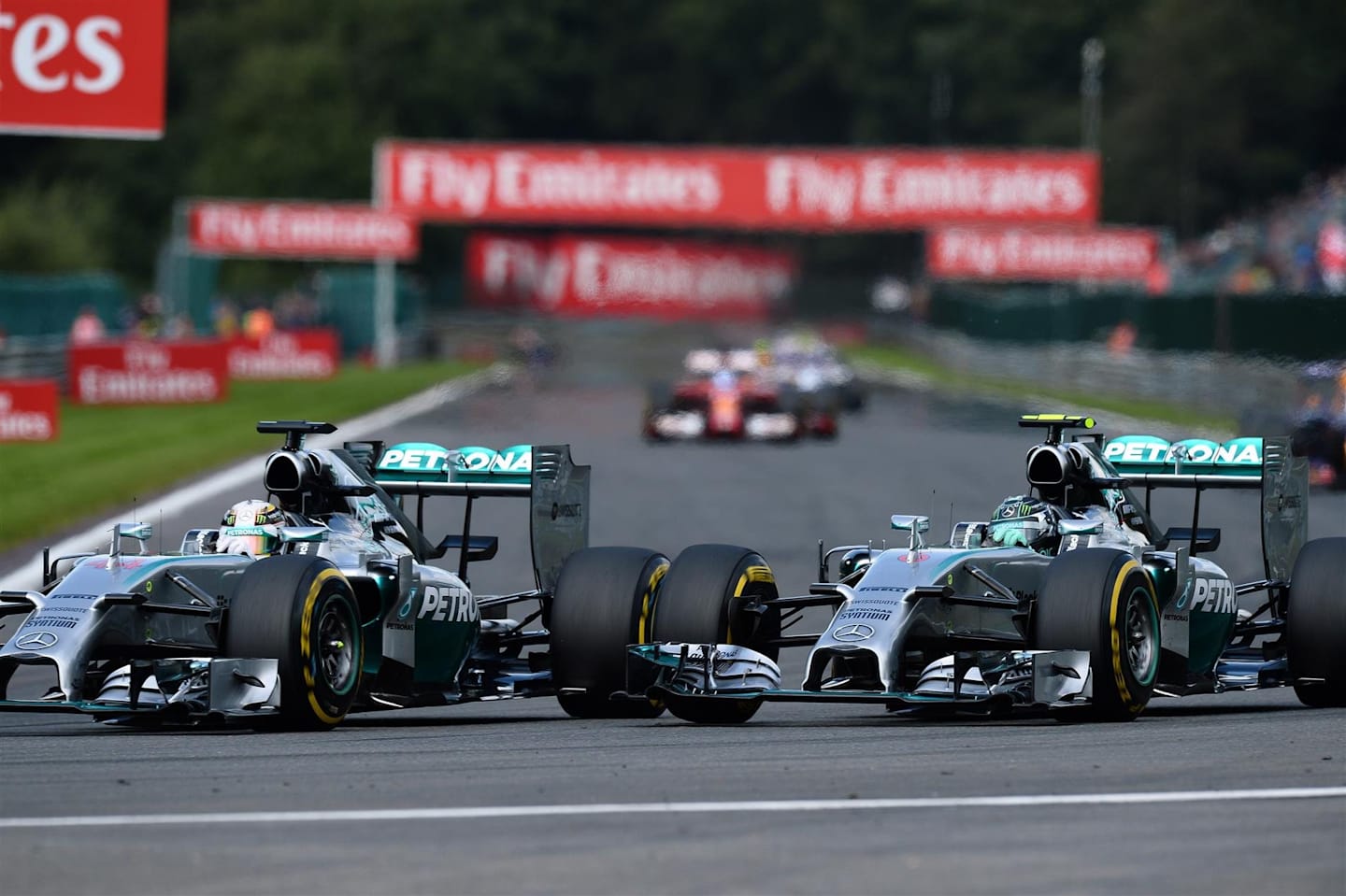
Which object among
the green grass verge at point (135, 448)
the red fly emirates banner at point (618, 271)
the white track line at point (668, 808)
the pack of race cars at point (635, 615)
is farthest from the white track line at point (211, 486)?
the red fly emirates banner at point (618, 271)

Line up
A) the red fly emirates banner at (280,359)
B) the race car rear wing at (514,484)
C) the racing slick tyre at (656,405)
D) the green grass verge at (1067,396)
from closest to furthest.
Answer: the race car rear wing at (514,484)
the racing slick tyre at (656,405)
the green grass verge at (1067,396)
the red fly emirates banner at (280,359)

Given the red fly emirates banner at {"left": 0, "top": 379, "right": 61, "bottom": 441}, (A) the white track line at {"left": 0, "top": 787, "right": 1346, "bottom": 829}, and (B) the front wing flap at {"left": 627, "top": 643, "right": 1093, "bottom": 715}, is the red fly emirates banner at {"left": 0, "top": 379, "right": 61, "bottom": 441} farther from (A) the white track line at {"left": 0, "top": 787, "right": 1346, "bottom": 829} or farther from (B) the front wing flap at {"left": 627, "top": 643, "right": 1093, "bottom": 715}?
(A) the white track line at {"left": 0, "top": 787, "right": 1346, "bottom": 829}

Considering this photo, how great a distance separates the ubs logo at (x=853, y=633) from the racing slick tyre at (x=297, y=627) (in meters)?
2.16

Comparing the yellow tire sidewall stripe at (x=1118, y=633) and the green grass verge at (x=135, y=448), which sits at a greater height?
the green grass verge at (x=135, y=448)

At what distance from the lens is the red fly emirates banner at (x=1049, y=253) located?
221 ft

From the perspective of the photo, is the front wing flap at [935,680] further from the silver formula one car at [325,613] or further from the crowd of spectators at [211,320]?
the crowd of spectators at [211,320]

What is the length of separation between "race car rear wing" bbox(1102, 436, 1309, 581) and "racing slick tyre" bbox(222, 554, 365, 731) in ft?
15.0

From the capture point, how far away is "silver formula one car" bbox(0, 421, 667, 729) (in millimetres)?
11148

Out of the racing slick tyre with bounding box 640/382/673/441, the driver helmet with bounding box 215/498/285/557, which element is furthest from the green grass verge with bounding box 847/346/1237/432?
the driver helmet with bounding box 215/498/285/557

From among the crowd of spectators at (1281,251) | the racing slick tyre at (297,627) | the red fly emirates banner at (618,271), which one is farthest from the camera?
the red fly emirates banner at (618,271)

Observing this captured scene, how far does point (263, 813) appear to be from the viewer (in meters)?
→ 8.84

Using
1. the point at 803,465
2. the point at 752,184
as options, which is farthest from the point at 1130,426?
the point at 752,184

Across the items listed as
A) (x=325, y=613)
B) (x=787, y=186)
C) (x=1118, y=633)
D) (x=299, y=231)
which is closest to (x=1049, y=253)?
(x=787, y=186)

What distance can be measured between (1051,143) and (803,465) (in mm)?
70704
